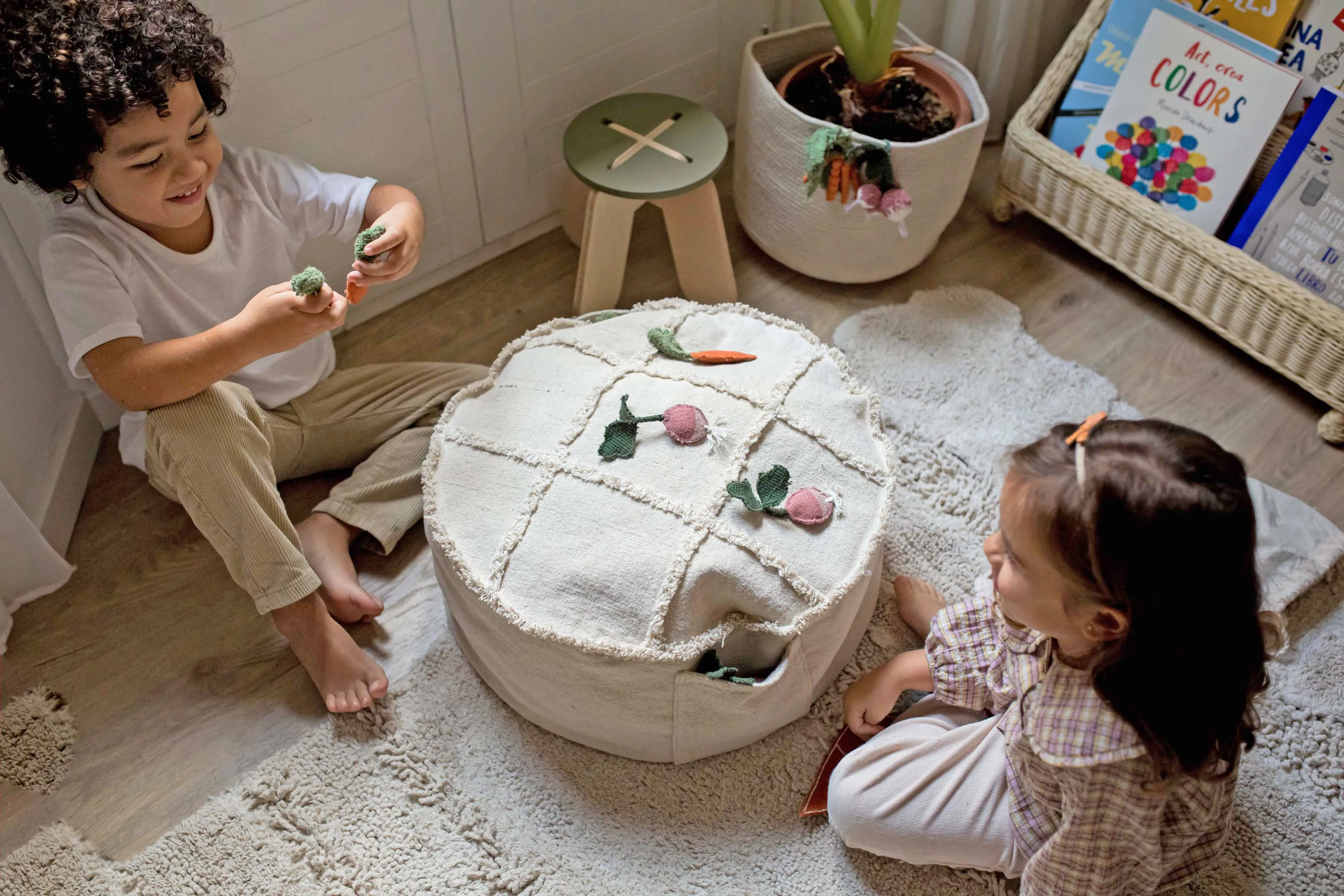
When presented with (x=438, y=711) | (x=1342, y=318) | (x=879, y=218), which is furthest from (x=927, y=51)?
(x=438, y=711)

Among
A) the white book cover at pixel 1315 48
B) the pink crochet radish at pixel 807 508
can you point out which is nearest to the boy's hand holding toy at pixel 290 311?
the pink crochet radish at pixel 807 508

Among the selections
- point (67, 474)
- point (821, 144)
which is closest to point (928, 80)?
point (821, 144)

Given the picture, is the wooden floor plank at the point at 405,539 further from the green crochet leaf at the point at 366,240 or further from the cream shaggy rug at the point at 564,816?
the green crochet leaf at the point at 366,240

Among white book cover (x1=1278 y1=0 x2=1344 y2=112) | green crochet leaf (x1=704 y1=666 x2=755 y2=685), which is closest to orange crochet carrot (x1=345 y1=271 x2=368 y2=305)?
green crochet leaf (x1=704 y1=666 x2=755 y2=685)

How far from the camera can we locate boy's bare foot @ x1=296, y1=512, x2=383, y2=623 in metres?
1.31

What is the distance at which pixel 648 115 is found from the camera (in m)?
1.61

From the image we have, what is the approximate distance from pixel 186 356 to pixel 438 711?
1.59ft

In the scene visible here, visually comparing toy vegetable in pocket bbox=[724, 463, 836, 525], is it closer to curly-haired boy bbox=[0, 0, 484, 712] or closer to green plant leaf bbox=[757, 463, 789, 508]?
green plant leaf bbox=[757, 463, 789, 508]

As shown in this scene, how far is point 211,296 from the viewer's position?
1246 mm

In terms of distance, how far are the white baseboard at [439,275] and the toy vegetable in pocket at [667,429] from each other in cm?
62

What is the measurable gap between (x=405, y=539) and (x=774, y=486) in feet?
1.75

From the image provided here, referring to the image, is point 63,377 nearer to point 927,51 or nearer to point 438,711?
point 438,711

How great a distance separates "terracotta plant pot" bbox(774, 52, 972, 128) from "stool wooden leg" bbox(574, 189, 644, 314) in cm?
32

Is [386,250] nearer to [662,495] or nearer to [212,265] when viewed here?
[212,265]
